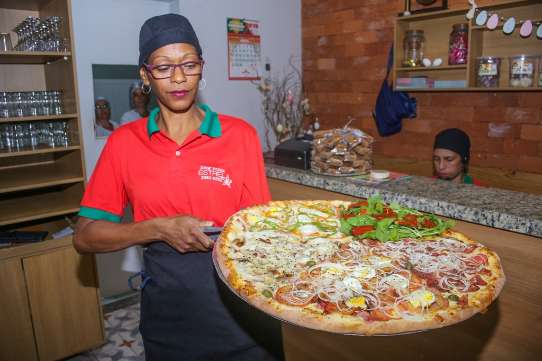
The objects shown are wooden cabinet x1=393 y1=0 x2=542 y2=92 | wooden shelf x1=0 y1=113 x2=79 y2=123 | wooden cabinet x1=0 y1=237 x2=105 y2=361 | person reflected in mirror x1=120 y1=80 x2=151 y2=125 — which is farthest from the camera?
person reflected in mirror x1=120 y1=80 x2=151 y2=125

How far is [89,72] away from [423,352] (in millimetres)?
2863

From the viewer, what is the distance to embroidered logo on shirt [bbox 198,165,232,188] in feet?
5.13

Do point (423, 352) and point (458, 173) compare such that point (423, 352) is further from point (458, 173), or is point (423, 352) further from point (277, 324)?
point (458, 173)

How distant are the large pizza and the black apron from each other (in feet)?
0.77

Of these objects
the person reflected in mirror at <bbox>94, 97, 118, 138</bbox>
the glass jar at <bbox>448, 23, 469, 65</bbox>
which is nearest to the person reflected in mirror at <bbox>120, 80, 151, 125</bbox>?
the person reflected in mirror at <bbox>94, 97, 118, 138</bbox>

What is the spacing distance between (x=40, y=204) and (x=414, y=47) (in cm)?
304

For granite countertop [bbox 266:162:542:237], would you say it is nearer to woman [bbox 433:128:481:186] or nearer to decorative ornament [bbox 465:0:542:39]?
woman [bbox 433:128:481:186]

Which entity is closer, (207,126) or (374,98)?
(207,126)

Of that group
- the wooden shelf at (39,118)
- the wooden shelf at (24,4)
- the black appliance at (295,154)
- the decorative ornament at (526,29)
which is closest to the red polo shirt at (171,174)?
the black appliance at (295,154)

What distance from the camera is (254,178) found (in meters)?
1.65

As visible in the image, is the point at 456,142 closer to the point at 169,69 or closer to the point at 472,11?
the point at 472,11

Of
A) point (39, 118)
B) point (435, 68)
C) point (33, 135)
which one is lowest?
point (33, 135)

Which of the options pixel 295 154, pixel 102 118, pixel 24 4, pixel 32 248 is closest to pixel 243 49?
pixel 102 118

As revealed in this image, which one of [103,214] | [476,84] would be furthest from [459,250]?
[476,84]
